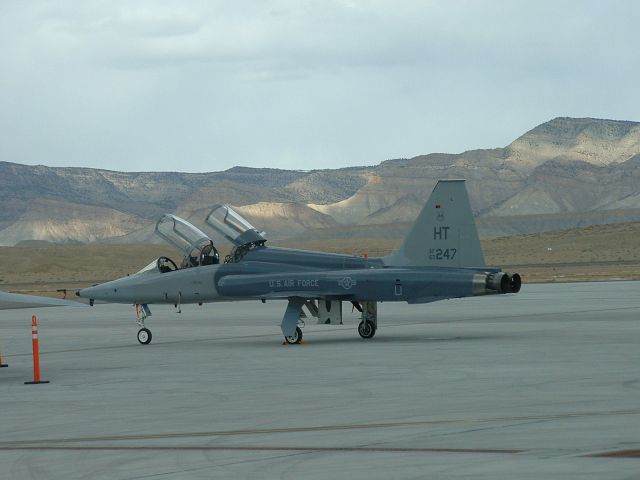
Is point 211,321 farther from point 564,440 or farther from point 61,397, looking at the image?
point 564,440

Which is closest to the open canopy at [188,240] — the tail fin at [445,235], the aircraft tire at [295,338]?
the aircraft tire at [295,338]

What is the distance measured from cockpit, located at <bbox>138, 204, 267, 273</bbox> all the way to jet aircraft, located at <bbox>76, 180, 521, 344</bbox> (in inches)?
0.9

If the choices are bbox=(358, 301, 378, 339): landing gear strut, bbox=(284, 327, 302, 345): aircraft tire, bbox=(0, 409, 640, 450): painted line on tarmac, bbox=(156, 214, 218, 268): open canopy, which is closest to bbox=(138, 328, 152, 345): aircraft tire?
bbox=(156, 214, 218, 268): open canopy

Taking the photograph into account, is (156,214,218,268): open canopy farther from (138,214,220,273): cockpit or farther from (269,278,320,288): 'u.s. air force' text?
(269,278,320,288): 'u.s. air force' text

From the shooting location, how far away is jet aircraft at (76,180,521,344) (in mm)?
25938

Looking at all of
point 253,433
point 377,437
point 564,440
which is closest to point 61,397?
point 253,433

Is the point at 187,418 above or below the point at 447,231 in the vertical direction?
below

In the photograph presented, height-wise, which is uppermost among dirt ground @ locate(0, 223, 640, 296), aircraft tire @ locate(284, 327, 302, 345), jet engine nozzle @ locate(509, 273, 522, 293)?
dirt ground @ locate(0, 223, 640, 296)

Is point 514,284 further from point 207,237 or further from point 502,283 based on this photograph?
point 207,237

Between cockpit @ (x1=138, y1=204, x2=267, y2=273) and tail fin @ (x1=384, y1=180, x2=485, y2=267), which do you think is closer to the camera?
tail fin @ (x1=384, y1=180, x2=485, y2=267)

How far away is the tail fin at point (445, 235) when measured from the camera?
26.0 metres

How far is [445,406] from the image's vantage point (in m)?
14.9

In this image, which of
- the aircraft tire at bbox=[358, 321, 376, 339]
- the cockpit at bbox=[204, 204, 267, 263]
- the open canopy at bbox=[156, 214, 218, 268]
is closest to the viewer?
the aircraft tire at bbox=[358, 321, 376, 339]

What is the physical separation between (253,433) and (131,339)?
18.7 metres
